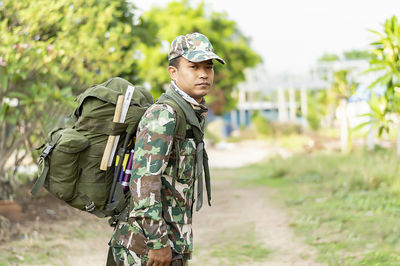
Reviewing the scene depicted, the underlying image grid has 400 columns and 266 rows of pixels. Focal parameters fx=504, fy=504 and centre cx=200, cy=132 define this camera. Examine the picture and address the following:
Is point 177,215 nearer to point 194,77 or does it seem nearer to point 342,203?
point 194,77

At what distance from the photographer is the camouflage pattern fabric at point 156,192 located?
2.38 meters

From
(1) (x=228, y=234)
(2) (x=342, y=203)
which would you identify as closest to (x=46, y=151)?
(1) (x=228, y=234)

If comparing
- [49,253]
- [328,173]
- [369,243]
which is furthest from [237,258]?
[328,173]

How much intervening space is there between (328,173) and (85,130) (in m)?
9.86

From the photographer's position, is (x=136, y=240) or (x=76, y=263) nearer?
(x=136, y=240)

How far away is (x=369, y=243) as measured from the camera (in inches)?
240

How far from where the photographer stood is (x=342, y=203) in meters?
8.41

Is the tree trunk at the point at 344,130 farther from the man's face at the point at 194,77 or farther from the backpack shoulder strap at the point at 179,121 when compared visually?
the backpack shoulder strap at the point at 179,121

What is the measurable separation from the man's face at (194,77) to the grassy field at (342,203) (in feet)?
11.8

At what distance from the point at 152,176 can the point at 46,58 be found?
14.8 feet

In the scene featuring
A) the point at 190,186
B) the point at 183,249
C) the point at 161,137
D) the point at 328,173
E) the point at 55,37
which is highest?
the point at 55,37

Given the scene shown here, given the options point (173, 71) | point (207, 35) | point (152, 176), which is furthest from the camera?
point (207, 35)

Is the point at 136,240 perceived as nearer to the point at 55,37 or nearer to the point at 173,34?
the point at 55,37

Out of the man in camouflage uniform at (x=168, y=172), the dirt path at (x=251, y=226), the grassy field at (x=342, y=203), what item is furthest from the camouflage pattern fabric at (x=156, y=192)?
the grassy field at (x=342, y=203)
